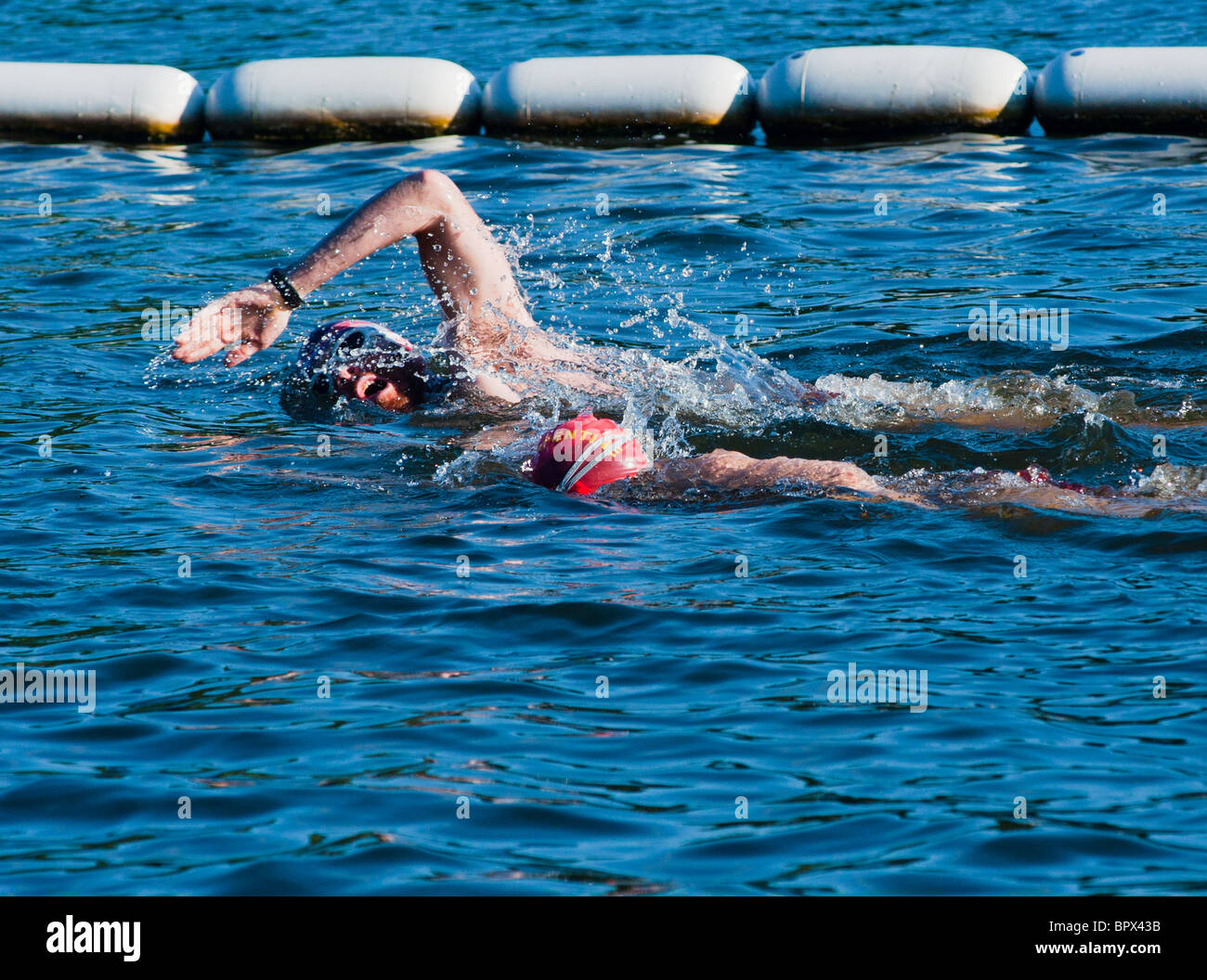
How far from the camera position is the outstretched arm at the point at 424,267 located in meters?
6.34

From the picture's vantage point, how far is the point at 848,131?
14.0m

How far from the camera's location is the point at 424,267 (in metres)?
7.32

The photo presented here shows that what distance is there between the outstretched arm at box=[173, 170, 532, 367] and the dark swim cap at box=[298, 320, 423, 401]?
0.30 metres

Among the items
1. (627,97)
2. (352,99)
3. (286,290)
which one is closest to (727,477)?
(286,290)

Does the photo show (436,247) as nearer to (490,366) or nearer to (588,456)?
(490,366)

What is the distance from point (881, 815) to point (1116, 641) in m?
1.39

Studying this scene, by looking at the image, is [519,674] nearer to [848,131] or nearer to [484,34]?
[848,131]

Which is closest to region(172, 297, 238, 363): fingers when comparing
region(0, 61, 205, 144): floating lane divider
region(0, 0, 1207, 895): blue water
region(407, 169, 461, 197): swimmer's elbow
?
region(0, 0, 1207, 895): blue water

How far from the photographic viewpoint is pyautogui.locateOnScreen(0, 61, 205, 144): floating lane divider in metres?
14.8

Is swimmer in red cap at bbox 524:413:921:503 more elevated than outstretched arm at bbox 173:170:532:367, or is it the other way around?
outstretched arm at bbox 173:170:532:367

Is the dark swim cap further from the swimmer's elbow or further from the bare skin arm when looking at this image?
the swimmer's elbow
